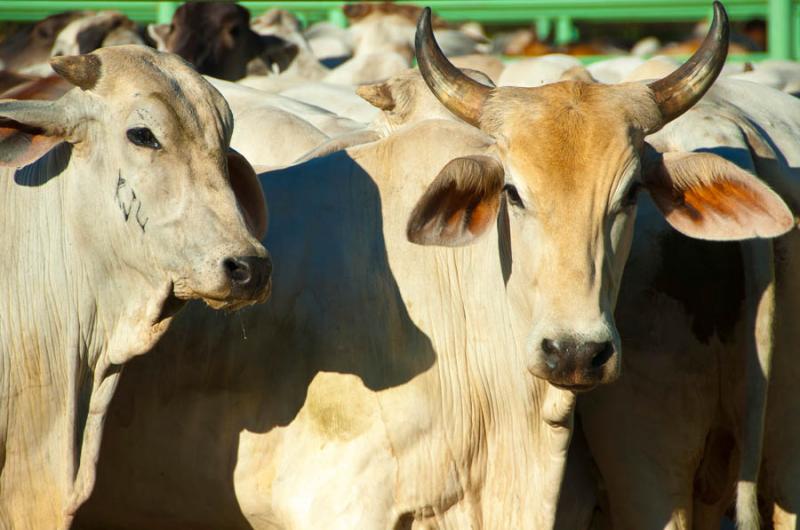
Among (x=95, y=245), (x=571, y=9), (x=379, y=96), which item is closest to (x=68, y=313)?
(x=95, y=245)

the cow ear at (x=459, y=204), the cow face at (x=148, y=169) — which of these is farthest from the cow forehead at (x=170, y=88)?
the cow ear at (x=459, y=204)

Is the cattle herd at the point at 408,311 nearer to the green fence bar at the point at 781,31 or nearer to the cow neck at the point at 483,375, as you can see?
the cow neck at the point at 483,375

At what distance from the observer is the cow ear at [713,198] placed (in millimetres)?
4730

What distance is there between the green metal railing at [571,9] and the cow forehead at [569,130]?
6679 mm

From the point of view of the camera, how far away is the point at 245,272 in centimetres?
428

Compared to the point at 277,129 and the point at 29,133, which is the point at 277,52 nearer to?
the point at 277,129

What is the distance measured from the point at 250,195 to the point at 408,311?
0.66 metres

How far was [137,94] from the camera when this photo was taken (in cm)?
445

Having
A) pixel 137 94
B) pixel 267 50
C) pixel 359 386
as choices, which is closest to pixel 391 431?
pixel 359 386

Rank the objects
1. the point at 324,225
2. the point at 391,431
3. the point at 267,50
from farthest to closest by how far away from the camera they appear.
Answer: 1. the point at 267,50
2. the point at 324,225
3. the point at 391,431

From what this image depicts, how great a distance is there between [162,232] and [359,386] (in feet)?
3.04

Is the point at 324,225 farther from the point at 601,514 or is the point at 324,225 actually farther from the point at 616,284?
the point at 601,514

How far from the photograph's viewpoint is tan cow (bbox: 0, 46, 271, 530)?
14.4ft

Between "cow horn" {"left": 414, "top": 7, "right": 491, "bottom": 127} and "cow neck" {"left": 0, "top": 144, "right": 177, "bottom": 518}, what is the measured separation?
1.16 meters
